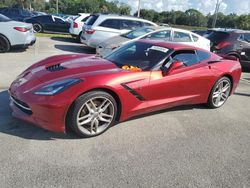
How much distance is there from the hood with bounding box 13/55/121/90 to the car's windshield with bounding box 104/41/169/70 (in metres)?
0.26

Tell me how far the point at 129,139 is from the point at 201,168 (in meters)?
1.07

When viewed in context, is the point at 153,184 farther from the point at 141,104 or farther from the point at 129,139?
the point at 141,104

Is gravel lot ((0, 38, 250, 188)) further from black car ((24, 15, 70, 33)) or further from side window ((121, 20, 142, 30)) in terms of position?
black car ((24, 15, 70, 33))

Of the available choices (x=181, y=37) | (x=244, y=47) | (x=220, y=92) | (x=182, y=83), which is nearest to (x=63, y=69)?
(x=182, y=83)

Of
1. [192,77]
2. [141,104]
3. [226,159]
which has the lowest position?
[226,159]

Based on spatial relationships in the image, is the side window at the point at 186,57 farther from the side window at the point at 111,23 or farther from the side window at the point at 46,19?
the side window at the point at 46,19

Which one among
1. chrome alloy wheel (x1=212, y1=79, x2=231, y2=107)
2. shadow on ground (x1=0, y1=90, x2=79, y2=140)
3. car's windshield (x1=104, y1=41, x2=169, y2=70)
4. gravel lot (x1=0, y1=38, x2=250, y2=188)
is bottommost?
gravel lot (x1=0, y1=38, x2=250, y2=188)

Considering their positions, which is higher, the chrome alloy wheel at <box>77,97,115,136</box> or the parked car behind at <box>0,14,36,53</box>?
the parked car behind at <box>0,14,36,53</box>

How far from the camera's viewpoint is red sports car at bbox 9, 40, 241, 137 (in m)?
3.63

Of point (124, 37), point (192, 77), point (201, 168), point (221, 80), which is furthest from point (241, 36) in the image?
point (201, 168)

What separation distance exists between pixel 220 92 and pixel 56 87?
11.2 ft

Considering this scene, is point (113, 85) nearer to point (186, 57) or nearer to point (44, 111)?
point (44, 111)

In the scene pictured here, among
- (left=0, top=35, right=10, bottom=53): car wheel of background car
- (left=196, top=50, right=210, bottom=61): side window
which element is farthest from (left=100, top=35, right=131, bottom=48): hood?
(left=196, top=50, right=210, bottom=61): side window

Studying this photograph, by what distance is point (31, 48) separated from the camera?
11.2 metres
